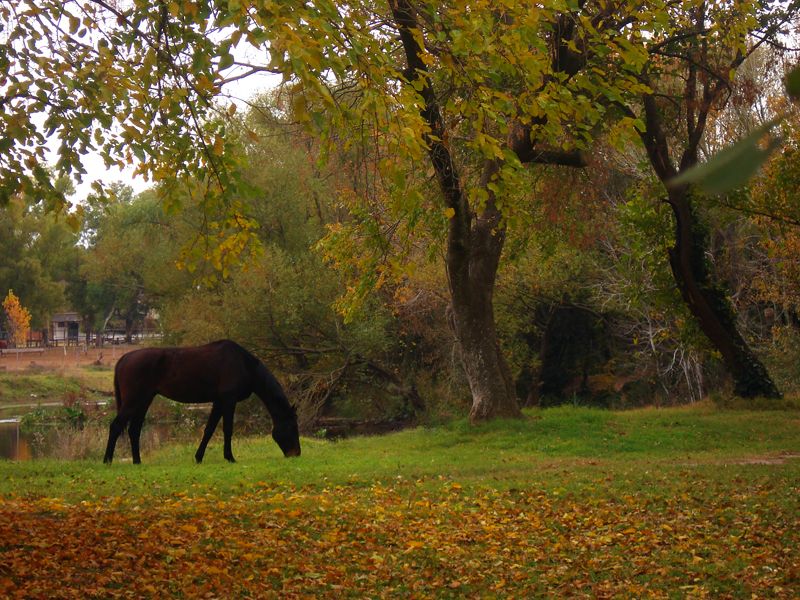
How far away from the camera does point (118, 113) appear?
9344 mm

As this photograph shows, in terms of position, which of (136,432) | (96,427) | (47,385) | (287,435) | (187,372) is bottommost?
(96,427)

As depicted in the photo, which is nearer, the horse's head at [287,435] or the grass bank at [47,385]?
the horse's head at [287,435]

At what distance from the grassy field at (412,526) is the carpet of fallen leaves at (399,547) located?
22mm

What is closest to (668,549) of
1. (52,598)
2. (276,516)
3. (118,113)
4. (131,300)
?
(276,516)

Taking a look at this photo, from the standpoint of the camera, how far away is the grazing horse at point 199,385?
50.2 ft

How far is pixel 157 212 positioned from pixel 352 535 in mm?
45949

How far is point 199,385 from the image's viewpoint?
1580 centimetres

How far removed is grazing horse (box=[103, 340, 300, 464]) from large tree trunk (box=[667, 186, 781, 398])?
9.50 meters

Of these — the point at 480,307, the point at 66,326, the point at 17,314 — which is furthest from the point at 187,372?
the point at 66,326

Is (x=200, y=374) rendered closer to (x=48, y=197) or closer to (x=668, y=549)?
(x=48, y=197)

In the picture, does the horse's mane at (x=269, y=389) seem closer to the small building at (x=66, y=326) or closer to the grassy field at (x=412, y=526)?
the grassy field at (x=412, y=526)

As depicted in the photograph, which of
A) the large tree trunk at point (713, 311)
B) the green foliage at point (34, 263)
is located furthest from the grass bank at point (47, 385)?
the large tree trunk at point (713, 311)

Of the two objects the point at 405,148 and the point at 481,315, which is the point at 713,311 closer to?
the point at 481,315

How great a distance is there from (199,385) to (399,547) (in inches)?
321
